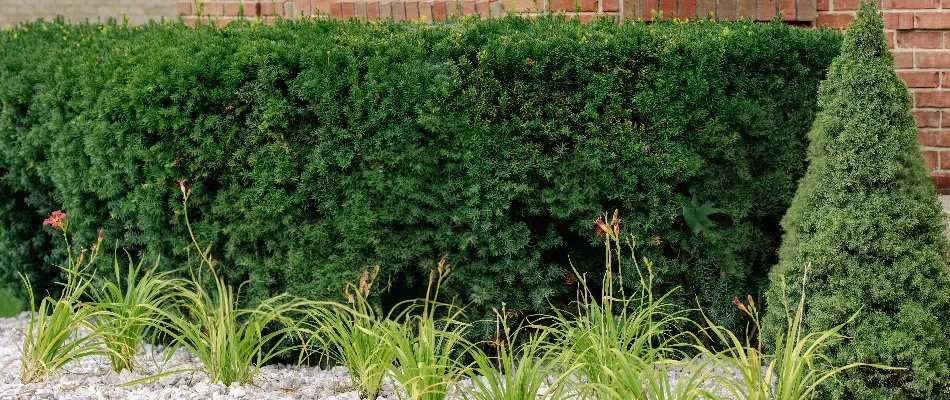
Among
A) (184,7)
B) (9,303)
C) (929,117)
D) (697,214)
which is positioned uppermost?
(184,7)

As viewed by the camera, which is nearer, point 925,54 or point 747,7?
point 747,7

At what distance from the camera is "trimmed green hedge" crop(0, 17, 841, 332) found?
4234mm

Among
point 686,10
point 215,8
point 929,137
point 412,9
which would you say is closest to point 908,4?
point 929,137

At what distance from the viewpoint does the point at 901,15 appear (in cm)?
554

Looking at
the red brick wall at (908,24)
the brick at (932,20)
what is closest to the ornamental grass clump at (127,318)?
the red brick wall at (908,24)

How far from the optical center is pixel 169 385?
4.14 meters

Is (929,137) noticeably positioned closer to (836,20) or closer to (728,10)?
(836,20)

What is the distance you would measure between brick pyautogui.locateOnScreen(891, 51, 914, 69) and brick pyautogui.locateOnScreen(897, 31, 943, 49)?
0.12ft

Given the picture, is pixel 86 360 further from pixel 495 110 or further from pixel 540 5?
pixel 540 5

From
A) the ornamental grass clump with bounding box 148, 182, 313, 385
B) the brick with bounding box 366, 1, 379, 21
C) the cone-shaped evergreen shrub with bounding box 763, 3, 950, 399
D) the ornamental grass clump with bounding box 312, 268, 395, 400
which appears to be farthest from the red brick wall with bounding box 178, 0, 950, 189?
the ornamental grass clump with bounding box 312, 268, 395, 400

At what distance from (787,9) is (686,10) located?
564mm

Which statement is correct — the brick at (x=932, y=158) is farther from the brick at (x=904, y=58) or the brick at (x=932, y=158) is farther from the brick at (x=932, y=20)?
the brick at (x=932, y=20)

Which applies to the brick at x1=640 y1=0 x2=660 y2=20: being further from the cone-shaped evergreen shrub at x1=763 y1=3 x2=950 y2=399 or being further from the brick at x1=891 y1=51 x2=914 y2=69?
the brick at x1=891 y1=51 x2=914 y2=69

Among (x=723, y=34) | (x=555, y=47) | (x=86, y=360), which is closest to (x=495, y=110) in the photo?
(x=555, y=47)
